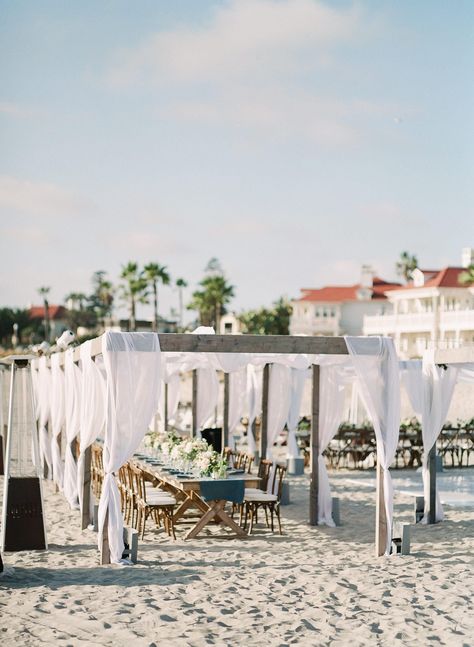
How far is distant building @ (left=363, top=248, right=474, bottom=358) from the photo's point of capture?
4926 centimetres

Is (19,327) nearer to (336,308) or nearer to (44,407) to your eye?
(336,308)

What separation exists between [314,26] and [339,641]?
31.5 feet

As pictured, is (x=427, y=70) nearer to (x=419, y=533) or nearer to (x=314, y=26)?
(x=314, y=26)

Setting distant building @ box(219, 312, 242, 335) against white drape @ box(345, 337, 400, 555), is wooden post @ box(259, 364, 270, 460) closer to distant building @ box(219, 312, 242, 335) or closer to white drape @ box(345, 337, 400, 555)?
white drape @ box(345, 337, 400, 555)

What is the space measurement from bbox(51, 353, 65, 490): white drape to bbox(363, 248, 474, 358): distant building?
3455 cm

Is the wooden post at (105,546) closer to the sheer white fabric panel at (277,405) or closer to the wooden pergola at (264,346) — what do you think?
the wooden pergola at (264,346)

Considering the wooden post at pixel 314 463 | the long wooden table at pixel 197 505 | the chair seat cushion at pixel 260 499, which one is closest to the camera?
the long wooden table at pixel 197 505

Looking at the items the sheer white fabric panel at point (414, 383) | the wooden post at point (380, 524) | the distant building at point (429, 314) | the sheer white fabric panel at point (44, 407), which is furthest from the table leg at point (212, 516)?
the distant building at point (429, 314)

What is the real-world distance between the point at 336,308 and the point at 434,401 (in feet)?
192

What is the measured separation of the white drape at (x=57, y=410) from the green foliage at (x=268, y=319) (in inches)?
2221

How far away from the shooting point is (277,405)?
17.7 metres

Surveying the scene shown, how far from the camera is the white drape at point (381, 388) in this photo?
11164mm

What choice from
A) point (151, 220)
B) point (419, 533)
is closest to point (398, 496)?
point (419, 533)

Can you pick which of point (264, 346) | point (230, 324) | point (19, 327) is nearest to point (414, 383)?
point (264, 346)
